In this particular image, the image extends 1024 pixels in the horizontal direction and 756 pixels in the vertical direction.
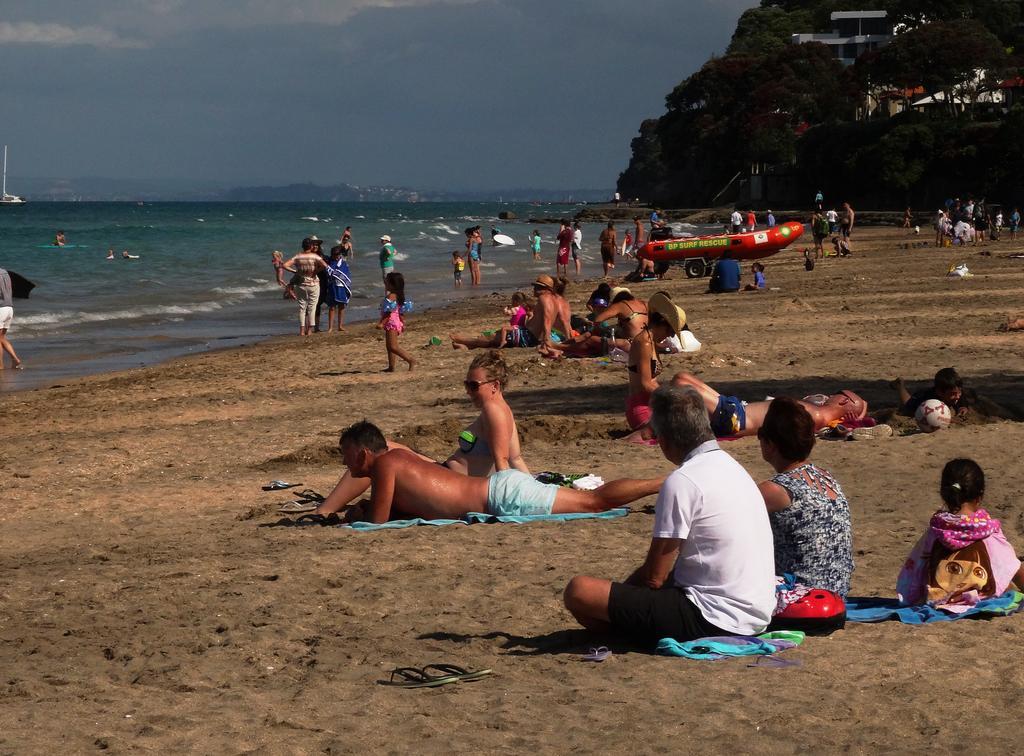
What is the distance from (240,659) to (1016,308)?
15.9 m

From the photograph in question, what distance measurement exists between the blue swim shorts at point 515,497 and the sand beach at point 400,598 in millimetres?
148

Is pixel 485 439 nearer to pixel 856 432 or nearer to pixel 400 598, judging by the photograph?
pixel 400 598

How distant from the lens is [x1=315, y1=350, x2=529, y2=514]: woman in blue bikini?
773 cm

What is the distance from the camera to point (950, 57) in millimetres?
69688

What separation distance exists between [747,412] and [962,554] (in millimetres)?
4268

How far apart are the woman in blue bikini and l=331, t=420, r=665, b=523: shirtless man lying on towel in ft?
0.38

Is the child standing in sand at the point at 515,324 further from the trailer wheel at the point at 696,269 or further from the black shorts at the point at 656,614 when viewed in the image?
the trailer wheel at the point at 696,269

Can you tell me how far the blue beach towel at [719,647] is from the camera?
16.7ft

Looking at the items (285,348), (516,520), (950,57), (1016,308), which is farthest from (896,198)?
(516,520)

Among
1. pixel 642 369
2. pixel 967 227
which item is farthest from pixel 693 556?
pixel 967 227

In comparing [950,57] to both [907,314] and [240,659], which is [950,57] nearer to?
[907,314]

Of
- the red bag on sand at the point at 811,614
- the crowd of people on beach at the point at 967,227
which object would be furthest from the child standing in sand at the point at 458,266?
the red bag on sand at the point at 811,614

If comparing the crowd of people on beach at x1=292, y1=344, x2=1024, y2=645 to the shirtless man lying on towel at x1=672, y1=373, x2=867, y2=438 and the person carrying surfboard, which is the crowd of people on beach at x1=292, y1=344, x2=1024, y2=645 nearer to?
the shirtless man lying on towel at x1=672, y1=373, x2=867, y2=438

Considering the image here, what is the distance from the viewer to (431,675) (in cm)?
507
